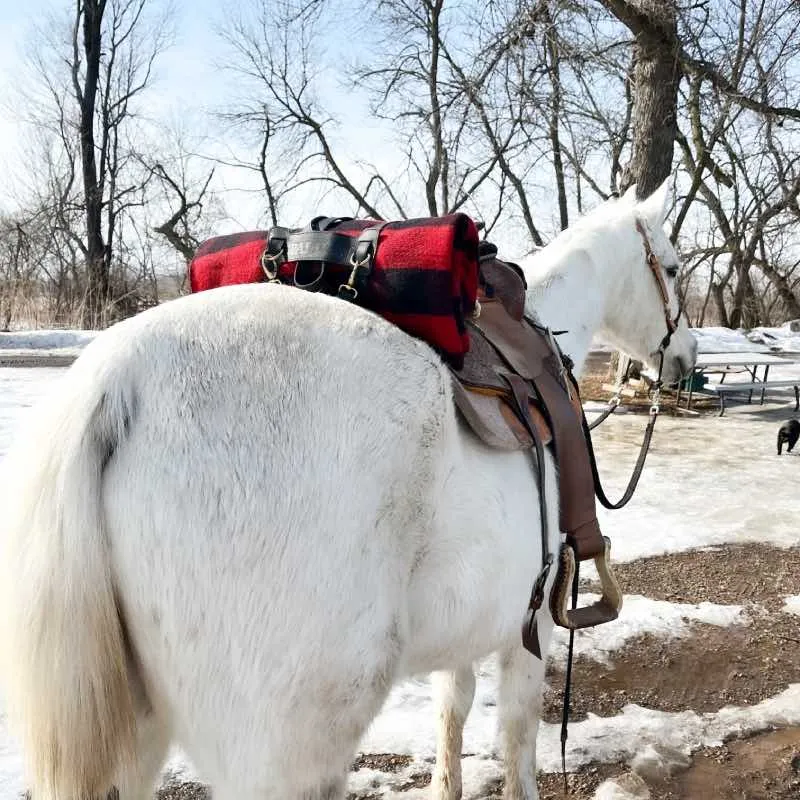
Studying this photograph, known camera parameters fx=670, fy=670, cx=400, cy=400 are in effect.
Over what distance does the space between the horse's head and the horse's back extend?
2063 mm

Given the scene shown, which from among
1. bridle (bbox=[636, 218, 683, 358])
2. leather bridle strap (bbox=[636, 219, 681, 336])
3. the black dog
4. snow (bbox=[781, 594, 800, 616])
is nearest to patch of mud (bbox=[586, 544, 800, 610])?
snow (bbox=[781, 594, 800, 616])

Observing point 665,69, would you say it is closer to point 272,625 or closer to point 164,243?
point 272,625

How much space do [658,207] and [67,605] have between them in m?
2.76

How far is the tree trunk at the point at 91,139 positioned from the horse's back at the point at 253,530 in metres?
18.6

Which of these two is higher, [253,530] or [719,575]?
[253,530]

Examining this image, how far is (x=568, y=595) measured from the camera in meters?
2.06

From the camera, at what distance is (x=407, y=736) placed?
2.62 meters

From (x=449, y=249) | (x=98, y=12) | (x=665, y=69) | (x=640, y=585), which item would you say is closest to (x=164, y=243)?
(x=98, y=12)

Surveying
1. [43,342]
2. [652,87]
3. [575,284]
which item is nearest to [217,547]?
[575,284]

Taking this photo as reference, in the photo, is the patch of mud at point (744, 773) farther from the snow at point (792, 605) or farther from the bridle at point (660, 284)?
the bridle at point (660, 284)

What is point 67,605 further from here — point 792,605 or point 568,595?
point 792,605

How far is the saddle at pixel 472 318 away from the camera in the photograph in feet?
4.94

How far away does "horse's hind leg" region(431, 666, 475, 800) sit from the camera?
2248 millimetres

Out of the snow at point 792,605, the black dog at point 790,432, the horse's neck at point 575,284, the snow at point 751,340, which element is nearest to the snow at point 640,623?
the snow at point 792,605
